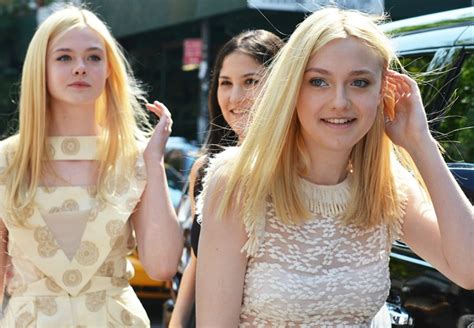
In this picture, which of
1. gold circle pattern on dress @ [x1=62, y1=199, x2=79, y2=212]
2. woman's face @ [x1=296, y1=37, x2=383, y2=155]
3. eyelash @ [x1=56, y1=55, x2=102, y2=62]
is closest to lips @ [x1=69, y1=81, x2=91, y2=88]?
eyelash @ [x1=56, y1=55, x2=102, y2=62]

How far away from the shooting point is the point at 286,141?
241 centimetres

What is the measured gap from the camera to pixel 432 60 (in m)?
A: 3.43

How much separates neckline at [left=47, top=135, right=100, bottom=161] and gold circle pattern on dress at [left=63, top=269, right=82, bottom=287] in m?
0.46

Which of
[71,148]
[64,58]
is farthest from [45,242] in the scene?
[64,58]

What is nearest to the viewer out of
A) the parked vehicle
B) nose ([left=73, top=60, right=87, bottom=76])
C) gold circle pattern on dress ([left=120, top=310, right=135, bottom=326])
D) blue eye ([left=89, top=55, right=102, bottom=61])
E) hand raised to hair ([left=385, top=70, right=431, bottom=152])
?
hand raised to hair ([left=385, top=70, right=431, bottom=152])

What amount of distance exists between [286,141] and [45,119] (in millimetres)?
1231

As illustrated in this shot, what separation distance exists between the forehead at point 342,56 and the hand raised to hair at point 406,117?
0.24 m

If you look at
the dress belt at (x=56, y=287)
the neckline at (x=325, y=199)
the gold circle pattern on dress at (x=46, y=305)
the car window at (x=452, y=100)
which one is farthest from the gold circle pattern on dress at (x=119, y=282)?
the car window at (x=452, y=100)

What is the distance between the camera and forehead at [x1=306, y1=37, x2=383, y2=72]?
2354 mm

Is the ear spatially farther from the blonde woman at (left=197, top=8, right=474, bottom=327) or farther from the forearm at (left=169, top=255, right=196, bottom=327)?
the forearm at (left=169, top=255, right=196, bottom=327)

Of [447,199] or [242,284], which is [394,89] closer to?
[447,199]

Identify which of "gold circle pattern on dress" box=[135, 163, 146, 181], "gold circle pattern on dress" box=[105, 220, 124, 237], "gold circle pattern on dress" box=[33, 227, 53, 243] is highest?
"gold circle pattern on dress" box=[135, 163, 146, 181]

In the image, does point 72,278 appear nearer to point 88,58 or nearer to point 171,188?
point 88,58

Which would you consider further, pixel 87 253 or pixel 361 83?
pixel 87 253
